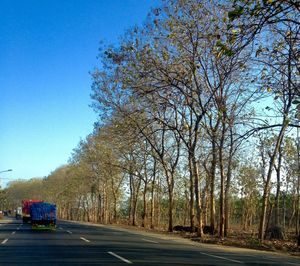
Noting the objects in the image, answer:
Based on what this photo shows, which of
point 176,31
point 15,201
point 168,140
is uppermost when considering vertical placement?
point 176,31

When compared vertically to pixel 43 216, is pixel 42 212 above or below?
above

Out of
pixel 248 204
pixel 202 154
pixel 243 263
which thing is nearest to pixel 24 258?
pixel 243 263

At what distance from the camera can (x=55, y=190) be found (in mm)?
111000

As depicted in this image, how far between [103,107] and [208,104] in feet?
32.4

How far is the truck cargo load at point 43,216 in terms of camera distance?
3581 centimetres

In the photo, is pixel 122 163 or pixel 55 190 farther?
pixel 55 190

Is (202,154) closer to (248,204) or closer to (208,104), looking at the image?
(208,104)

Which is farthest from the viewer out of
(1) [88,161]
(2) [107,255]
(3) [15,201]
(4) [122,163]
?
(3) [15,201]

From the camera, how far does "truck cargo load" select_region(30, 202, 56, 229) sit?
117 feet

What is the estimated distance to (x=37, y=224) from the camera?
3619 centimetres

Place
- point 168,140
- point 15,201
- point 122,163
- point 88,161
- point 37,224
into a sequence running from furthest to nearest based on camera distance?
point 15,201 < point 88,161 < point 122,163 < point 168,140 < point 37,224

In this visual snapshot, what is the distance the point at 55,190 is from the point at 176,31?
294 feet

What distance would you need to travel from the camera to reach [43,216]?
1419 inches

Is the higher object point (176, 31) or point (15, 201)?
point (176, 31)
